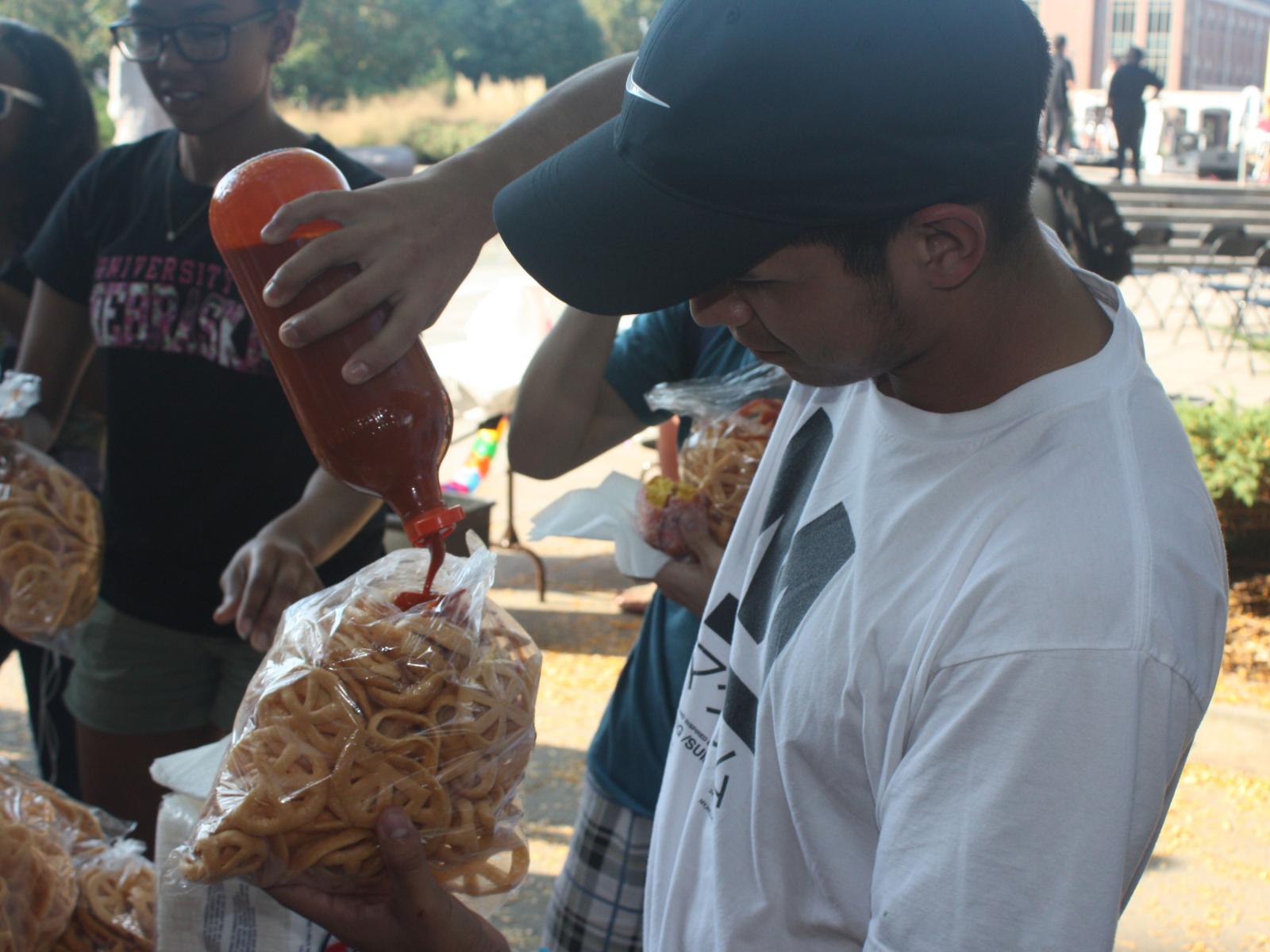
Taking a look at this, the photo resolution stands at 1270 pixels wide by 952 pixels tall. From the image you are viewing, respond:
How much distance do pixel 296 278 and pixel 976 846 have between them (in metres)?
0.88

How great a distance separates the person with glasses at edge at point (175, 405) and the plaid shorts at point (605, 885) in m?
0.72

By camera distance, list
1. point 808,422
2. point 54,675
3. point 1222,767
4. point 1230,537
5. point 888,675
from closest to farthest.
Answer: point 888,675, point 808,422, point 54,675, point 1222,767, point 1230,537

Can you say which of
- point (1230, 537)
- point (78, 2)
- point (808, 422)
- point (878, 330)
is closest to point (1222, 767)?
point (1230, 537)

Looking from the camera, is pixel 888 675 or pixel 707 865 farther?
pixel 707 865

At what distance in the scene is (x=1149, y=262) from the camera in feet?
61.2

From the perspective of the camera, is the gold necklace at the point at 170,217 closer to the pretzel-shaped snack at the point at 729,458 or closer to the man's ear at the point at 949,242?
the pretzel-shaped snack at the point at 729,458

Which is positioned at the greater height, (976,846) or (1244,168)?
(976,846)

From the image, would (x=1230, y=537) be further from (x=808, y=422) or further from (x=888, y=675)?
(x=888, y=675)

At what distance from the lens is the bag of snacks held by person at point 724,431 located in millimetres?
2014

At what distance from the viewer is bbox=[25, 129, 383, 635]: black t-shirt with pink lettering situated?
7.72 ft

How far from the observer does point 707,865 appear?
1.34m

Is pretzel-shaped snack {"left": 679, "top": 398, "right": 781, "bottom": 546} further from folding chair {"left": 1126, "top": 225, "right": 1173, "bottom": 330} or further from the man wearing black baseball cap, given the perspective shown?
folding chair {"left": 1126, "top": 225, "right": 1173, "bottom": 330}

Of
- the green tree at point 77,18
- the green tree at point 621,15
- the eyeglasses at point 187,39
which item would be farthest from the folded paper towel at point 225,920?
the green tree at point 621,15

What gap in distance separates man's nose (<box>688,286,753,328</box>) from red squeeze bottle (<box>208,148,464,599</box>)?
0.38 metres
